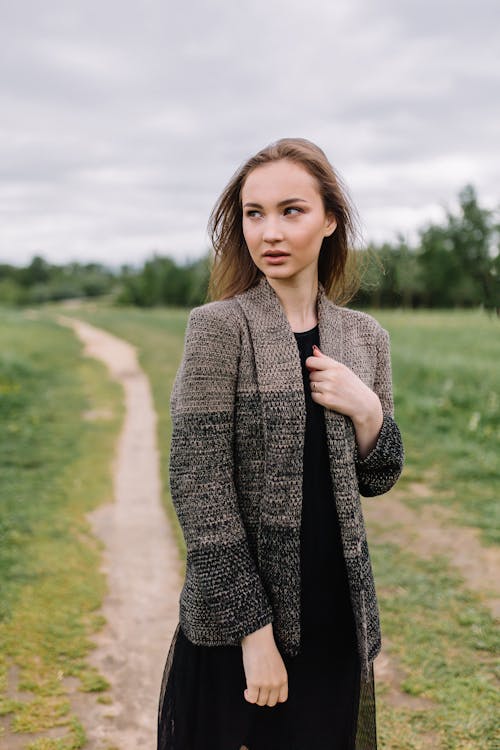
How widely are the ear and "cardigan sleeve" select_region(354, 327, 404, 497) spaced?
0.32m

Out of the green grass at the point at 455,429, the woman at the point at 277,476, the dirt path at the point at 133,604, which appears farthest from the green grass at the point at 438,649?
the woman at the point at 277,476

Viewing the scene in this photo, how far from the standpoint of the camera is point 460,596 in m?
4.22

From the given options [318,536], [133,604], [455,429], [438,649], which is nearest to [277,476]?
[318,536]

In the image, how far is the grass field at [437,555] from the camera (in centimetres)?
310

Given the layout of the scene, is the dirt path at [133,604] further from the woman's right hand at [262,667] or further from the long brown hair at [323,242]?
the long brown hair at [323,242]

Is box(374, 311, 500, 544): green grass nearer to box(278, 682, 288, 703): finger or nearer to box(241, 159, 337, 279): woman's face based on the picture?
box(241, 159, 337, 279): woman's face

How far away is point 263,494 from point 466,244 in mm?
3531

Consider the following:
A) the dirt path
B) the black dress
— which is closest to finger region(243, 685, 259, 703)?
the black dress

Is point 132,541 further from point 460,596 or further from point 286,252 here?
point 286,252

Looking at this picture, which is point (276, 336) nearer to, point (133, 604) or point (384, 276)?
point (384, 276)

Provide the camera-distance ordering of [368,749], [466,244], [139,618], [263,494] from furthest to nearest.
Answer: [466,244] < [139,618] < [368,749] < [263,494]

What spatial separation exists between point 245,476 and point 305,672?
58cm

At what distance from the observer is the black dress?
168 cm

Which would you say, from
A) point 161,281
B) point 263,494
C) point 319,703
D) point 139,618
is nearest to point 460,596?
point 139,618
